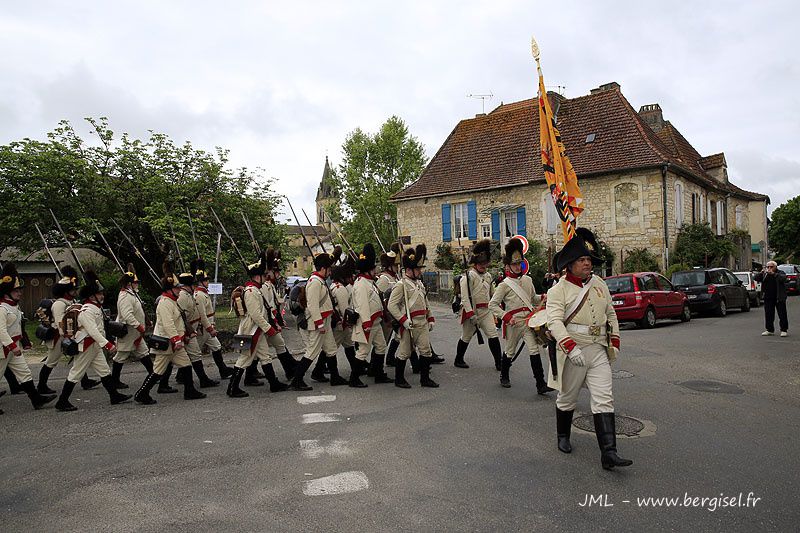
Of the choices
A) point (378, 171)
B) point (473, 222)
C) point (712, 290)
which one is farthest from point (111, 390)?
point (378, 171)

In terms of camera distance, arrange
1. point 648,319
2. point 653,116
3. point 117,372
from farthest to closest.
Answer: point 653,116 < point 648,319 < point 117,372

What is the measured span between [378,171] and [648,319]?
34.0 m

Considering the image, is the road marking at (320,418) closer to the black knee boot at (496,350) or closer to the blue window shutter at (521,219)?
the black knee boot at (496,350)

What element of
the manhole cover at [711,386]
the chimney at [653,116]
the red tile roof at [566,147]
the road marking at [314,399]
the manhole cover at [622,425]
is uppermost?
the chimney at [653,116]

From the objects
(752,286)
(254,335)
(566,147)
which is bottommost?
(752,286)

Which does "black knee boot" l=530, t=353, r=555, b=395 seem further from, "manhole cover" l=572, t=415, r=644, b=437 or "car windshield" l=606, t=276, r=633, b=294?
"car windshield" l=606, t=276, r=633, b=294

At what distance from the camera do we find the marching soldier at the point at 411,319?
8.31 meters

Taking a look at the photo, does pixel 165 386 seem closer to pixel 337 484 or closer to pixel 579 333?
pixel 337 484

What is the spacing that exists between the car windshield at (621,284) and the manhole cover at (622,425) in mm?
9891

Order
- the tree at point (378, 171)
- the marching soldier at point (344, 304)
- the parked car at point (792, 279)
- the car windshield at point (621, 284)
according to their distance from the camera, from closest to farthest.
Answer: the marching soldier at point (344, 304), the car windshield at point (621, 284), the parked car at point (792, 279), the tree at point (378, 171)

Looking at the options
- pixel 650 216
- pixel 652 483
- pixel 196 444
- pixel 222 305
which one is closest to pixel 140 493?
pixel 196 444

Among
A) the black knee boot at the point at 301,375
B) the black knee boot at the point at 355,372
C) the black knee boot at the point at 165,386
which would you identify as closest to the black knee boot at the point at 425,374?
the black knee boot at the point at 355,372

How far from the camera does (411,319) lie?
8391 mm

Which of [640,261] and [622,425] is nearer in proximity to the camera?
[622,425]
